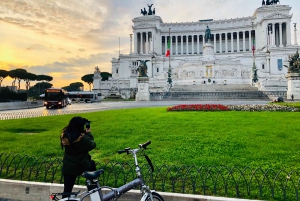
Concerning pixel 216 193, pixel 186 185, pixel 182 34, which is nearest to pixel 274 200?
pixel 216 193

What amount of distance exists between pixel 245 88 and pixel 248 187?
176 feet

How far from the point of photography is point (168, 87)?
6022 centimetres

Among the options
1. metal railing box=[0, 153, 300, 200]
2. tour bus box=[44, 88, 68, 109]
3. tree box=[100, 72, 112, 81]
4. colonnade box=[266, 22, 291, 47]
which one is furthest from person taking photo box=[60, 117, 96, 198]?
tree box=[100, 72, 112, 81]

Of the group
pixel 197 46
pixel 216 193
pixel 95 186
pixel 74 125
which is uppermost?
pixel 197 46

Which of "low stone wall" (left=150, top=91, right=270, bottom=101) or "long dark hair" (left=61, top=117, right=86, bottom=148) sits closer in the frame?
"long dark hair" (left=61, top=117, right=86, bottom=148)

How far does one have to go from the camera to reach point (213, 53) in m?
75.9

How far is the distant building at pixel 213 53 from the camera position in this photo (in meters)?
69.2

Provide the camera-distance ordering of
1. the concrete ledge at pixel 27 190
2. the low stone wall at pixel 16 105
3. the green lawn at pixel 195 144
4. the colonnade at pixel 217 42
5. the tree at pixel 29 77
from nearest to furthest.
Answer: the concrete ledge at pixel 27 190 < the green lawn at pixel 195 144 < the low stone wall at pixel 16 105 < the tree at pixel 29 77 < the colonnade at pixel 217 42

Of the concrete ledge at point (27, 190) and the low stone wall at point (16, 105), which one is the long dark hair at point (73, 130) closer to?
the concrete ledge at point (27, 190)

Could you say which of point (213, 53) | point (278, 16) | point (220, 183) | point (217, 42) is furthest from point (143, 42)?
point (220, 183)

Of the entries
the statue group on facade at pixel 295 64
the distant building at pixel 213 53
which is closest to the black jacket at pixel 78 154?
the statue group on facade at pixel 295 64

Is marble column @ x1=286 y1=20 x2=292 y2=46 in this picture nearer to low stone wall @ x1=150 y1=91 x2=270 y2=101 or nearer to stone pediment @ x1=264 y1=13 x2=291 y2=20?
stone pediment @ x1=264 y1=13 x2=291 y2=20

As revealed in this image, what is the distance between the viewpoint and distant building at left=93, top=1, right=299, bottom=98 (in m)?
69.2

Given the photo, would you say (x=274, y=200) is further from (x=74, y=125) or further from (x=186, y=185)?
(x=74, y=125)
